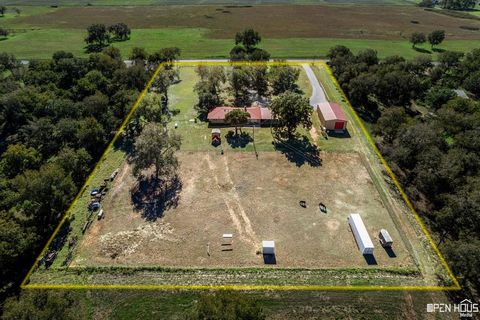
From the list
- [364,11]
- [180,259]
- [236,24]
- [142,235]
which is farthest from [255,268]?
[364,11]

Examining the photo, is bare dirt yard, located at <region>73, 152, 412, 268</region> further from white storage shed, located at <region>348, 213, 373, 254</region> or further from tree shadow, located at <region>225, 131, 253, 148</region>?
tree shadow, located at <region>225, 131, 253, 148</region>

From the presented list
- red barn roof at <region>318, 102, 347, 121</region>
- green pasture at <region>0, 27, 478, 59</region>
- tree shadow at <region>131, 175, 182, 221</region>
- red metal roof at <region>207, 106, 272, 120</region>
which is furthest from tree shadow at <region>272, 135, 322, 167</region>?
green pasture at <region>0, 27, 478, 59</region>

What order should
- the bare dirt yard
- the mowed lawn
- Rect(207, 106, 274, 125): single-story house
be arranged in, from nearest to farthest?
the bare dirt yard → Rect(207, 106, 274, 125): single-story house → the mowed lawn

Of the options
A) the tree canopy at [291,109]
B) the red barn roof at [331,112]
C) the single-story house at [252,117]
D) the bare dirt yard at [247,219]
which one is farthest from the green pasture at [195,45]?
the bare dirt yard at [247,219]

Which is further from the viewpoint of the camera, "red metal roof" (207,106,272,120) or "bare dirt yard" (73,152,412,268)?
"red metal roof" (207,106,272,120)

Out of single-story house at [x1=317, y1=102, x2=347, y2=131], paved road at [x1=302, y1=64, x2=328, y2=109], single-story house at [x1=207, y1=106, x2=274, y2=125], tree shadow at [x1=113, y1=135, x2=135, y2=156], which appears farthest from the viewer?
paved road at [x1=302, y1=64, x2=328, y2=109]

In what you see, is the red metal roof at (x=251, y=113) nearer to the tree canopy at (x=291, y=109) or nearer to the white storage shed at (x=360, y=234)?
the tree canopy at (x=291, y=109)
